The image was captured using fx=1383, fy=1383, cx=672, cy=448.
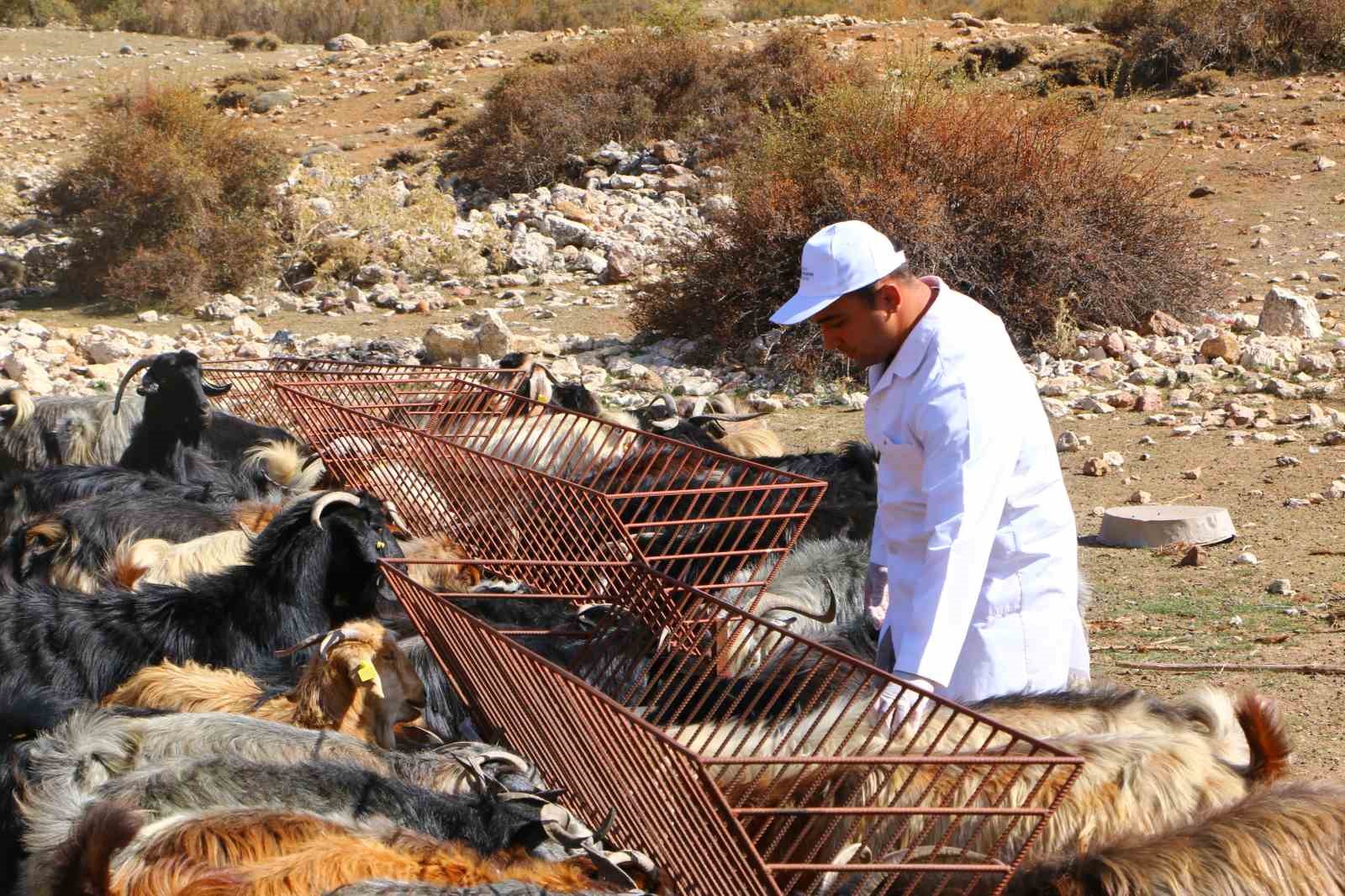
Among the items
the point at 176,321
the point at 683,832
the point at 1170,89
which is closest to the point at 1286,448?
the point at 683,832

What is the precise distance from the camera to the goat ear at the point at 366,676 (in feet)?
12.1

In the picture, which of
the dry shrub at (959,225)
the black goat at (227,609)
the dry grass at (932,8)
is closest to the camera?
the black goat at (227,609)

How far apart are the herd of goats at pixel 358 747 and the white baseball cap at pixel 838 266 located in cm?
93

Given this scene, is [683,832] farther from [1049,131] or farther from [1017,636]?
[1049,131]

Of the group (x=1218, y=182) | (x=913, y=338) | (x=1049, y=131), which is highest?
(x=913, y=338)

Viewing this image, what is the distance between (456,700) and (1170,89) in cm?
1906

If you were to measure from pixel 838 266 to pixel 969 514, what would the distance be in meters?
0.62

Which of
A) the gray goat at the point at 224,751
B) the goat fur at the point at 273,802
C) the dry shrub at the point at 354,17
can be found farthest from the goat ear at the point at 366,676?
the dry shrub at the point at 354,17

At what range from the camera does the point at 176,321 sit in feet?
46.6

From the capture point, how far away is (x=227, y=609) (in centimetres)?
471

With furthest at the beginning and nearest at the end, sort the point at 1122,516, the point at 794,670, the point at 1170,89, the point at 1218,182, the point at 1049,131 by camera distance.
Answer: the point at 1170,89
the point at 1218,182
the point at 1049,131
the point at 1122,516
the point at 794,670

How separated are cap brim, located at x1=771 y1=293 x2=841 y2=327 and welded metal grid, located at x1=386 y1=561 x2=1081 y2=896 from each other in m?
0.73

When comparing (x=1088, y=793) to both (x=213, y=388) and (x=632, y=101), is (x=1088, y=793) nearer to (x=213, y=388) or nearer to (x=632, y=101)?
(x=213, y=388)

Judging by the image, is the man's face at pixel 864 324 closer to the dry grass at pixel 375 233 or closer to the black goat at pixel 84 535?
the black goat at pixel 84 535
